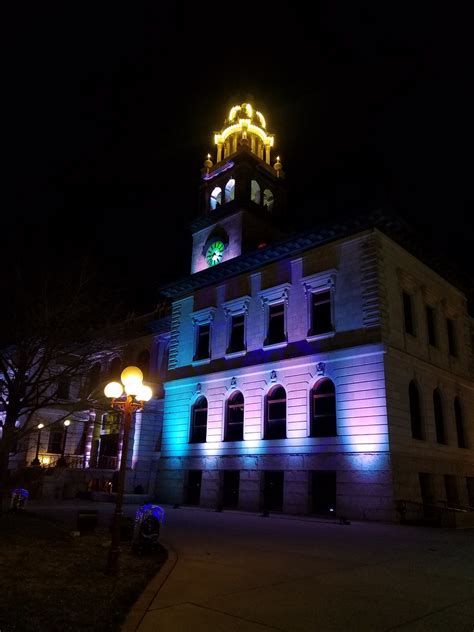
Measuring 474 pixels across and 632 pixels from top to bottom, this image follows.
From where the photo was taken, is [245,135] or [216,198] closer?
[216,198]

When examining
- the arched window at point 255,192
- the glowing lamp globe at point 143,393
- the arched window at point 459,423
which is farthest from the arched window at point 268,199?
the glowing lamp globe at point 143,393

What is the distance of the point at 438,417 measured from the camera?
85.2 feet

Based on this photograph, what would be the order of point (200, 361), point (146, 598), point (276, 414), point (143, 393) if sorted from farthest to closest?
point (200, 361) → point (276, 414) → point (143, 393) → point (146, 598)

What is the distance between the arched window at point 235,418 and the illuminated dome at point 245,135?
20.7m

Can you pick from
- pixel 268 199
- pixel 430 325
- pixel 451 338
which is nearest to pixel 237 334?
pixel 430 325

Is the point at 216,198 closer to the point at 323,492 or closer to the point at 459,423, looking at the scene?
the point at 459,423

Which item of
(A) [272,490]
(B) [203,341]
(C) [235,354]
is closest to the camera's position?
(A) [272,490]

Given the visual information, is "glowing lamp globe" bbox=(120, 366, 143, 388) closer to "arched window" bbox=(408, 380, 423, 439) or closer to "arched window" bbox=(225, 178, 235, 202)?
"arched window" bbox=(408, 380, 423, 439)

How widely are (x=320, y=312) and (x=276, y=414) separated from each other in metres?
6.24

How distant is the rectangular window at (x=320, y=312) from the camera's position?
25.4 m

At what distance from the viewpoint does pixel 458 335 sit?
30.1 metres

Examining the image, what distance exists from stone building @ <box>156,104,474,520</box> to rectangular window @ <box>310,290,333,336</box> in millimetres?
83

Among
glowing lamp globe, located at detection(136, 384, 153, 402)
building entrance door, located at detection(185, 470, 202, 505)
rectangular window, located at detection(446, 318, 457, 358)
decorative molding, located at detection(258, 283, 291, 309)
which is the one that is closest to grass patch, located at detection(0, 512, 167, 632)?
glowing lamp globe, located at detection(136, 384, 153, 402)

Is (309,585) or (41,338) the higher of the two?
(41,338)
